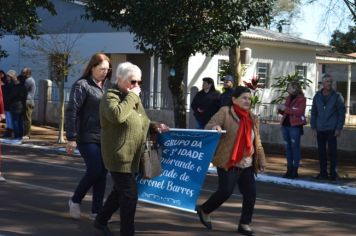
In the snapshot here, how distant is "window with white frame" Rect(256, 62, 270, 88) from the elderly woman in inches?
909

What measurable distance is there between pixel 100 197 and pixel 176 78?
9166 millimetres

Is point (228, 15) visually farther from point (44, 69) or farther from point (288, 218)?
point (44, 69)

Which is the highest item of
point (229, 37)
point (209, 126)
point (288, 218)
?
point (229, 37)

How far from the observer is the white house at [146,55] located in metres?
26.6

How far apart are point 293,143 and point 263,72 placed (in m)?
17.0

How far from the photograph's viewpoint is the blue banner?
7301mm

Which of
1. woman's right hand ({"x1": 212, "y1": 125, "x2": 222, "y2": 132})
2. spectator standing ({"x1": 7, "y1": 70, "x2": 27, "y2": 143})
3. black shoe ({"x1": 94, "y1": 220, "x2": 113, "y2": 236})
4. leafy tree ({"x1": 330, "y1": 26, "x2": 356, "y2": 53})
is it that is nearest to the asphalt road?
black shoe ({"x1": 94, "y1": 220, "x2": 113, "y2": 236})

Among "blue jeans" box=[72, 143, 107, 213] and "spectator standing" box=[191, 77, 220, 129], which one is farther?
"spectator standing" box=[191, 77, 220, 129]

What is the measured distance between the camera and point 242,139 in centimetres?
717

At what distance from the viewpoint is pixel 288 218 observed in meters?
8.65

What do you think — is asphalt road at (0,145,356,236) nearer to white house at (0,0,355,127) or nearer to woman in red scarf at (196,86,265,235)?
woman in red scarf at (196,86,265,235)

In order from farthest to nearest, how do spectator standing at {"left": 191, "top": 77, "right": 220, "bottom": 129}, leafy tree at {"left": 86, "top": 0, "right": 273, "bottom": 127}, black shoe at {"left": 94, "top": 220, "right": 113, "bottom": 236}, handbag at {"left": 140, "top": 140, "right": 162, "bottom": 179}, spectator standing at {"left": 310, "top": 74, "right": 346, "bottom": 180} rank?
leafy tree at {"left": 86, "top": 0, "right": 273, "bottom": 127} → spectator standing at {"left": 191, "top": 77, "right": 220, "bottom": 129} → spectator standing at {"left": 310, "top": 74, "right": 346, "bottom": 180} → black shoe at {"left": 94, "top": 220, "right": 113, "bottom": 236} → handbag at {"left": 140, "top": 140, "right": 162, "bottom": 179}

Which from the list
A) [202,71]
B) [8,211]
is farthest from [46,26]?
[8,211]

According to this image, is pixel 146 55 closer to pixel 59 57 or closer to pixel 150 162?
pixel 59 57
